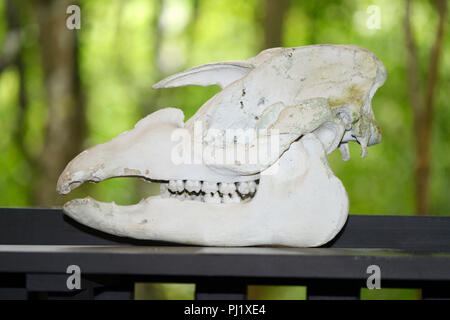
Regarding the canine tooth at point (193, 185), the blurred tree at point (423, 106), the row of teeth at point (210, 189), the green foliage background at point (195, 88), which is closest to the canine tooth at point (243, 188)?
the row of teeth at point (210, 189)

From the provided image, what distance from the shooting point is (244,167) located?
1.47 meters

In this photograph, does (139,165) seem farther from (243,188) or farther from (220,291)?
(220,291)

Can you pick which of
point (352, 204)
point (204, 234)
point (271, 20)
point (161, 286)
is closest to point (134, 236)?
point (204, 234)

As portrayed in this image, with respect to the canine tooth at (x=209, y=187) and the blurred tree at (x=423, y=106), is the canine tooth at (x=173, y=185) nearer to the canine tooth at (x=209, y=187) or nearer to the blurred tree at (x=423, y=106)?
the canine tooth at (x=209, y=187)

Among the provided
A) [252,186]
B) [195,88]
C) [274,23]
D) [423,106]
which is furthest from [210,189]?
[195,88]

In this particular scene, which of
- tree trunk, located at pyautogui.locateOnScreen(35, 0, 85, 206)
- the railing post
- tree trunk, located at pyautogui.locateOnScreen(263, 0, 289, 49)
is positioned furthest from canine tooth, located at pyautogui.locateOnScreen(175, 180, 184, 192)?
tree trunk, located at pyautogui.locateOnScreen(263, 0, 289, 49)

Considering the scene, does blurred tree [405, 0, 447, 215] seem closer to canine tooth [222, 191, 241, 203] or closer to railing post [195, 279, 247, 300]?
railing post [195, 279, 247, 300]

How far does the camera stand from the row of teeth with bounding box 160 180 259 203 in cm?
154

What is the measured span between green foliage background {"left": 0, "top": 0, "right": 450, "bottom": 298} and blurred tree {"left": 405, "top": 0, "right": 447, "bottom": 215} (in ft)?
2.99

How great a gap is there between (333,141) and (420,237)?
47cm

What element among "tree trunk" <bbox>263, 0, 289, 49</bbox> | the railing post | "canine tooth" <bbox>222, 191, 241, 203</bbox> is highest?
"tree trunk" <bbox>263, 0, 289, 49</bbox>

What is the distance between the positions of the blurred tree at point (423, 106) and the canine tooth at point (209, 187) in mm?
3533

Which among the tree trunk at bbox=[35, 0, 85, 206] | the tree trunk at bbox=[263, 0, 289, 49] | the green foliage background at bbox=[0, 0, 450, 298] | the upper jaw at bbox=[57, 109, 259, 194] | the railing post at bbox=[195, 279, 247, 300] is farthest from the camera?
the green foliage background at bbox=[0, 0, 450, 298]

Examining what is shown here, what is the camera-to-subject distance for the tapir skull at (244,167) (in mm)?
1488
